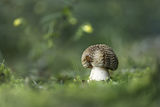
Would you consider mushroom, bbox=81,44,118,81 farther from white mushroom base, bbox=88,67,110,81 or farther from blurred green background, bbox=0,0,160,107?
blurred green background, bbox=0,0,160,107

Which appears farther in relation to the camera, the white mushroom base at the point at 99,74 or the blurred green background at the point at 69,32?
the blurred green background at the point at 69,32

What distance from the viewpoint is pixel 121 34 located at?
8.81m

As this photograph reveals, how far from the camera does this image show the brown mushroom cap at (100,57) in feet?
10.2

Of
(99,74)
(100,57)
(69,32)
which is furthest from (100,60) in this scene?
(69,32)

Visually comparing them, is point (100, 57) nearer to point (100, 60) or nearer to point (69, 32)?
point (100, 60)

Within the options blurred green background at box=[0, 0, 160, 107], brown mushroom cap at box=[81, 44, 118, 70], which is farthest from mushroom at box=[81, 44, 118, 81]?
blurred green background at box=[0, 0, 160, 107]

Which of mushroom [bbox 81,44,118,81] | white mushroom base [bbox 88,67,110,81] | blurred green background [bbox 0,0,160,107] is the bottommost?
white mushroom base [bbox 88,67,110,81]

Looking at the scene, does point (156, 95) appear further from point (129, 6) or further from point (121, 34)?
point (129, 6)

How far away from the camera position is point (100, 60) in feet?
10.2

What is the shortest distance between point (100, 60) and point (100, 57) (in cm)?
3

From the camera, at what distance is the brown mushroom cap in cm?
312

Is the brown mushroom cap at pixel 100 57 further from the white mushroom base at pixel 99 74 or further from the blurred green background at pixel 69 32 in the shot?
the blurred green background at pixel 69 32

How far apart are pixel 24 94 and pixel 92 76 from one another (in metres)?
1.55

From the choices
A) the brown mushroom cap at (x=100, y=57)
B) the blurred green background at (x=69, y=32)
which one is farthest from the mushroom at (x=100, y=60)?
the blurred green background at (x=69, y=32)
